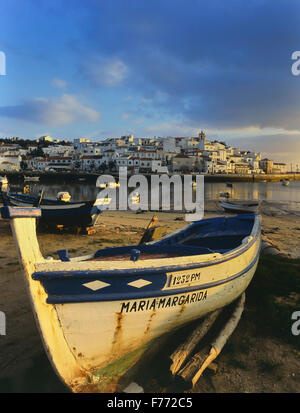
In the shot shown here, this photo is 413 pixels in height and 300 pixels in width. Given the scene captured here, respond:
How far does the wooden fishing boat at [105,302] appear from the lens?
10.4 ft

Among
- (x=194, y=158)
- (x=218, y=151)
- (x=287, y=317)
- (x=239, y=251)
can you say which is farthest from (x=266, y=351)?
(x=218, y=151)

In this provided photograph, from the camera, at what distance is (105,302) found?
344 cm

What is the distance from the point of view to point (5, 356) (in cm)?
432

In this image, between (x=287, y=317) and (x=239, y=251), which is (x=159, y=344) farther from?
(x=287, y=317)

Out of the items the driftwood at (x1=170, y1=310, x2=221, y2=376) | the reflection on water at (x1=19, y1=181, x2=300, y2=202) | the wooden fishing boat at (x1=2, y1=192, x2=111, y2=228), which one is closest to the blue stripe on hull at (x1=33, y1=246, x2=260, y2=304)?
the driftwood at (x1=170, y1=310, x2=221, y2=376)

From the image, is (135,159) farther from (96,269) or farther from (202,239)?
(96,269)

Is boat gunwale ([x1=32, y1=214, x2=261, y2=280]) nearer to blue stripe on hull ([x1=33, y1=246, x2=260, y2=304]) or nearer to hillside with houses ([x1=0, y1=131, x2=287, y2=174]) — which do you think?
blue stripe on hull ([x1=33, y1=246, x2=260, y2=304])

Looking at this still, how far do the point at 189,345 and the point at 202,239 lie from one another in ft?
13.6

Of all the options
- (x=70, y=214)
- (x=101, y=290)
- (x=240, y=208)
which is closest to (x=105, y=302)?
(x=101, y=290)

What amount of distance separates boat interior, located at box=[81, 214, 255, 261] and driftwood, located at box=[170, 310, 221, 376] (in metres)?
1.29

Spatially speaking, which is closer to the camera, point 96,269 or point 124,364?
point 96,269

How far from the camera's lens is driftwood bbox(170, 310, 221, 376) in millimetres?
3891

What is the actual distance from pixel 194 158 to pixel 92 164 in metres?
40.9
